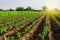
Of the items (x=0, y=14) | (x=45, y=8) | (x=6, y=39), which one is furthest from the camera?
(x=45, y=8)

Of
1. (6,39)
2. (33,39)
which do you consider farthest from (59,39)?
(6,39)

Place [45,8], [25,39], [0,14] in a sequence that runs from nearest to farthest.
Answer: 1. [25,39]
2. [0,14]
3. [45,8]

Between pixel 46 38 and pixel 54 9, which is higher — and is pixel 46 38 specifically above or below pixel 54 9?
above

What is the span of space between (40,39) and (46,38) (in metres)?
0.45

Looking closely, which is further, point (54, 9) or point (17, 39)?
point (54, 9)

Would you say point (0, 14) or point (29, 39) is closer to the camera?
point (29, 39)

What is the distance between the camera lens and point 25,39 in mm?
12109

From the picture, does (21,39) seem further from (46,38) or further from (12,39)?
(46,38)

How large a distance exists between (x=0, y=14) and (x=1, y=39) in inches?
1597

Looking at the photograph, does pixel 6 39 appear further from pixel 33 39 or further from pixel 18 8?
pixel 18 8

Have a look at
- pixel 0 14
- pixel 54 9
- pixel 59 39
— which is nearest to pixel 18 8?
pixel 0 14

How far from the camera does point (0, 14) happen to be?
2026 inches

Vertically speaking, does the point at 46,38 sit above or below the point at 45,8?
above

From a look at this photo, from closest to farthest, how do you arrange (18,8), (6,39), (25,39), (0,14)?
(6,39) < (25,39) < (0,14) < (18,8)
